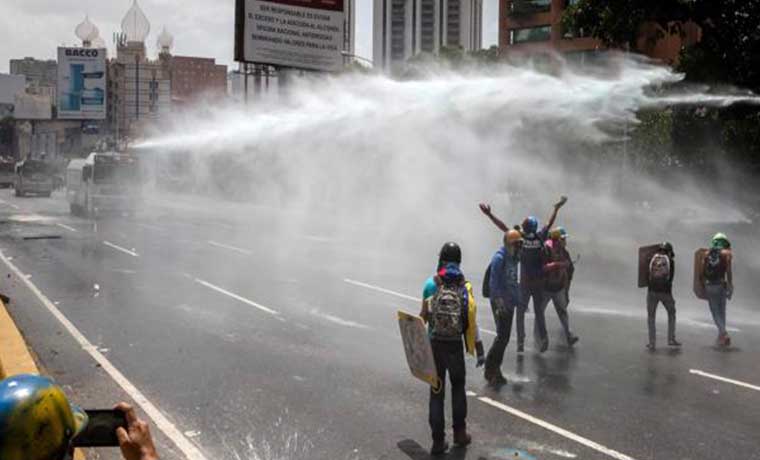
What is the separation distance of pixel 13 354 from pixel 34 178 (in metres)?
41.4

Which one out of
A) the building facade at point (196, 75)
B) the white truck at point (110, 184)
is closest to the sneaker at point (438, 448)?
the white truck at point (110, 184)

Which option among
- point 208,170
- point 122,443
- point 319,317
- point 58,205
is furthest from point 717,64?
point 208,170

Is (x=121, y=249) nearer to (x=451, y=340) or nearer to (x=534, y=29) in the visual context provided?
(x=451, y=340)

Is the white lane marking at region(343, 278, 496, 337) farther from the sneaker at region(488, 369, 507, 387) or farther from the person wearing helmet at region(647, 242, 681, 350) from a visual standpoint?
the sneaker at region(488, 369, 507, 387)

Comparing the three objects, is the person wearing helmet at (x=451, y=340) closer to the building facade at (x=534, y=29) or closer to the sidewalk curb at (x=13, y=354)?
the sidewalk curb at (x=13, y=354)

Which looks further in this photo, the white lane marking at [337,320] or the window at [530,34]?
the window at [530,34]

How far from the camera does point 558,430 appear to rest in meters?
6.70

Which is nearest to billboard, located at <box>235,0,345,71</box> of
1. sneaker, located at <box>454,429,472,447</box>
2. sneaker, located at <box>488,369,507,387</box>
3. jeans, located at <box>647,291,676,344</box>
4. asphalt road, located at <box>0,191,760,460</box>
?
asphalt road, located at <box>0,191,760,460</box>

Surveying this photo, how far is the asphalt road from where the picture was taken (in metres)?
6.46

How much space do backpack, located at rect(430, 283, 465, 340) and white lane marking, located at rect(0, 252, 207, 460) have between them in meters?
2.21

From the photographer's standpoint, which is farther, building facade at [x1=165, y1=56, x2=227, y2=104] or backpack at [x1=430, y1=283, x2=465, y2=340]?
building facade at [x1=165, y1=56, x2=227, y2=104]

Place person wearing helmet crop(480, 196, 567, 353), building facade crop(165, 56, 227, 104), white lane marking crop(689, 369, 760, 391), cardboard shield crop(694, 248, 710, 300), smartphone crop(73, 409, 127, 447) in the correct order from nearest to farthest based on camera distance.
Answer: smartphone crop(73, 409, 127, 447) → white lane marking crop(689, 369, 760, 391) → person wearing helmet crop(480, 196, 567, 353) → cardboard shield crop(694, 248, 710, 300) → building facade crop(165, 56, 227, 104)

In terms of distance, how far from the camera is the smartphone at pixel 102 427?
256 cm

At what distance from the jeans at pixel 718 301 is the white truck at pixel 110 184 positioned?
2450 cm
